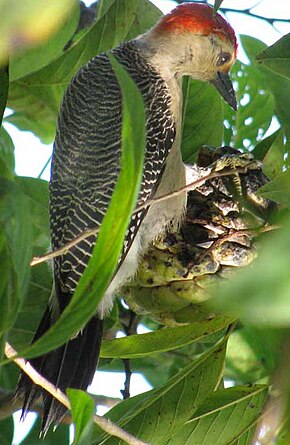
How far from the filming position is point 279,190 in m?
1.18

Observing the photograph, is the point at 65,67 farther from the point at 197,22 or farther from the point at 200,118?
the point at 197,22

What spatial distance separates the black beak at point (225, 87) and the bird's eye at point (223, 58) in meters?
0.04

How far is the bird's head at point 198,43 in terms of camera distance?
3.05 m

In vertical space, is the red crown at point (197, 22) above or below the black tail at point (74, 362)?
above

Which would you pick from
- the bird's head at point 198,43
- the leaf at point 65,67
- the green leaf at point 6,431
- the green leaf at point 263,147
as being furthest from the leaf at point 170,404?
the bird's head at point 198,43

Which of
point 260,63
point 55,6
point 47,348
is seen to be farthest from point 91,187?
point 55,6

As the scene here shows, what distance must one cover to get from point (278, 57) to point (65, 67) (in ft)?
4.28

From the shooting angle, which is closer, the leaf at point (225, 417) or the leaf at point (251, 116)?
the leaf at point (225, 417)

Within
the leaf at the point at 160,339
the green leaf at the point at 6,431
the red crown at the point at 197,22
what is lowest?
the green leaf at the point at 6,431

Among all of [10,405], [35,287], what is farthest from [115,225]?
[35,287]

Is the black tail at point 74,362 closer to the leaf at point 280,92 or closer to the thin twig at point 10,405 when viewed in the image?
the thin twig at point 10,405

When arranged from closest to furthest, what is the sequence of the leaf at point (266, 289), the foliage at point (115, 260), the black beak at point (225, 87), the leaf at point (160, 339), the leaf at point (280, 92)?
the leaf at point (266, 289) < the foliage at point (115, 260) < the leaf at point (280, 92) < the leaf at point (160, 339) < the black beak at point (225, 87)

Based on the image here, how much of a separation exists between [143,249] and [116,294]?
0.16 meters

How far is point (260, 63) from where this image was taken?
147cm
